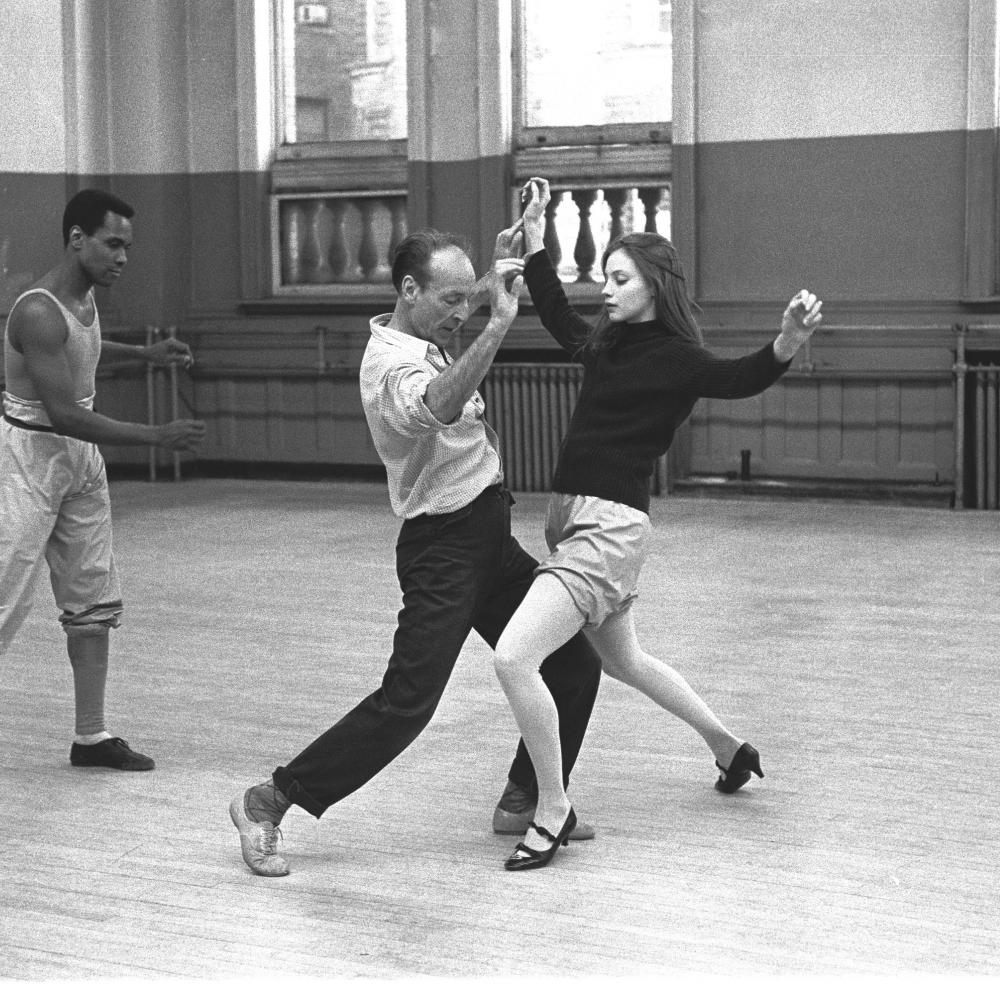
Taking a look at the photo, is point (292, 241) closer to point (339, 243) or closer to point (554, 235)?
point (339, 243)

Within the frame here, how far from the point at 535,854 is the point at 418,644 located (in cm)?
53

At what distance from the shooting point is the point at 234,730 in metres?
5.14

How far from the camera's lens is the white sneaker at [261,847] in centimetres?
386

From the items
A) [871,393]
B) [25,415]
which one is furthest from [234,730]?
[871,393]

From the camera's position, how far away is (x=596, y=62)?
1055cm

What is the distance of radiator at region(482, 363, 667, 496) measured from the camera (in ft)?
34.5

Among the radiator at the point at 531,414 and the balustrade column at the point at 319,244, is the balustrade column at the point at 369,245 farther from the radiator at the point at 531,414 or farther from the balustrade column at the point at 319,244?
the radiator at the point at 531,414

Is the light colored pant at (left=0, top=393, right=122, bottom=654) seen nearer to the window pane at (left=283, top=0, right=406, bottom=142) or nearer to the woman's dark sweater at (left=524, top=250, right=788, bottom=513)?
the woman's dark sweater at (left=524, top=250, right=788, bottom=513)

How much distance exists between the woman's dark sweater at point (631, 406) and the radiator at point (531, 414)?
6.31 meters

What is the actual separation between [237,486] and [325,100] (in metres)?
2.49

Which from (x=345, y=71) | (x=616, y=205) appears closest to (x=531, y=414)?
(x=616, y=205)

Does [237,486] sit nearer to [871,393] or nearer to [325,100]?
[325,100]

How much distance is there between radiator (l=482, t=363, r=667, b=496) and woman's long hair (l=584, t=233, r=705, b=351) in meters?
6.29

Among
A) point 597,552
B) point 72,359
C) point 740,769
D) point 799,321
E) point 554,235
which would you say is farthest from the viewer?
point 554,235
